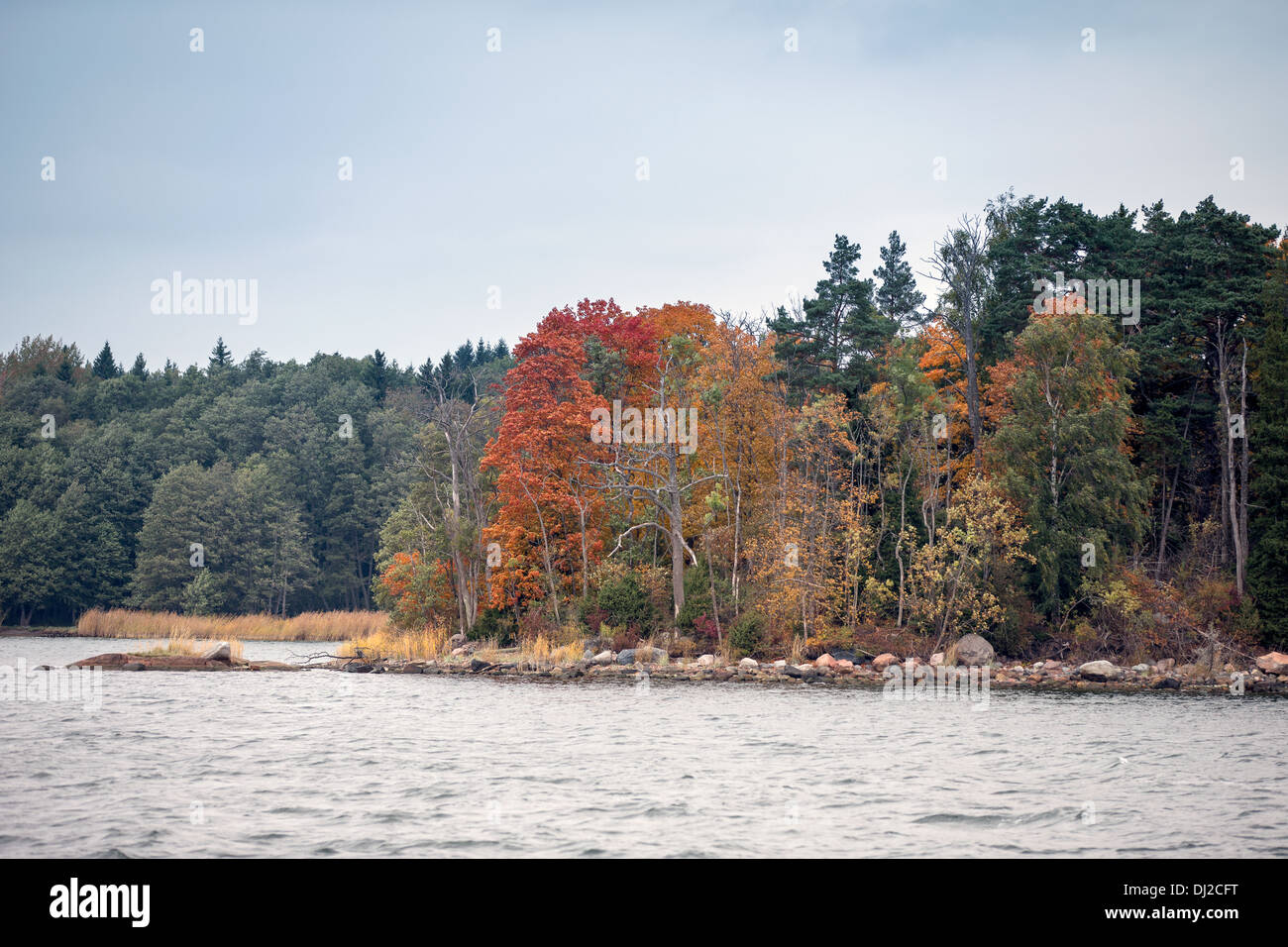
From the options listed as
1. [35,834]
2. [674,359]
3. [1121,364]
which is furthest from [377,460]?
[35,834]

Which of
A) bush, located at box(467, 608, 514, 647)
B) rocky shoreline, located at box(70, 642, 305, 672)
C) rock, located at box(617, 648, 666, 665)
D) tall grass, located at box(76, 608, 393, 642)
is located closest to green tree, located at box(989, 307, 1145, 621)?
rock, located at box(617, 648, 666, 665)

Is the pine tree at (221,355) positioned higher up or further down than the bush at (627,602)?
higher up

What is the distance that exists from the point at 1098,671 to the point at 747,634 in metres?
14.1

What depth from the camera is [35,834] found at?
595 inches

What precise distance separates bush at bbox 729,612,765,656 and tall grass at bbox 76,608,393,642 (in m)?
32.4

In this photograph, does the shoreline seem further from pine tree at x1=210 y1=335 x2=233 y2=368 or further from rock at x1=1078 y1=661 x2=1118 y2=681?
pine tree at x1=210 y1=335 x2=233 y2=368

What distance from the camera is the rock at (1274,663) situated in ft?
136

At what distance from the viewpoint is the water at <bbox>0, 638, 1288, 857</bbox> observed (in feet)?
50.4

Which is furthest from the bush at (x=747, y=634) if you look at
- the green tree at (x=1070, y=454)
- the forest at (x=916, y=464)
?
the green tree at (x=1070, y=454)

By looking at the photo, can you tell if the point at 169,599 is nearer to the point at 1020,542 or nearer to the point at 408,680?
the point at 408,680

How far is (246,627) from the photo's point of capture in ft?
245

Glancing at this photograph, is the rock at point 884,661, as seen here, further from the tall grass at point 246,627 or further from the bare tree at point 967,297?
the tall grass at point 246,627

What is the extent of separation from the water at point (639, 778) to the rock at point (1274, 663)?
25.4 ft

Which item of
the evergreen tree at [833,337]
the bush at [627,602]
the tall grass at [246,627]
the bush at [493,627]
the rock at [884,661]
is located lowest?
the tall grass at [246,627]
